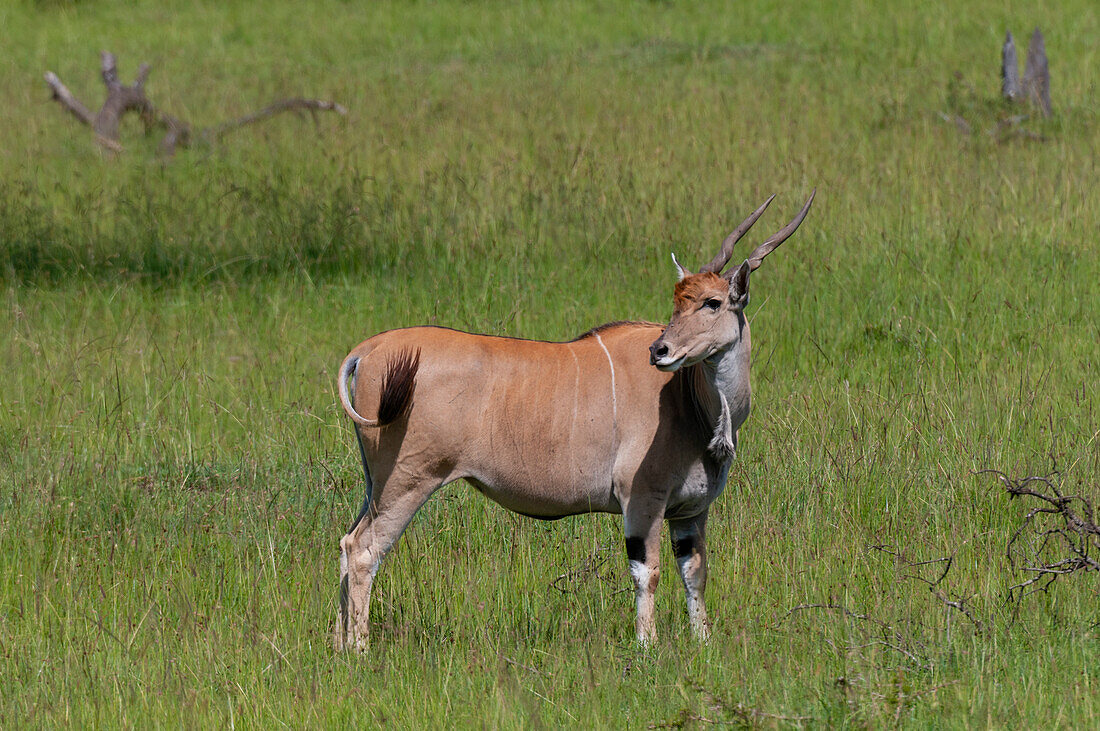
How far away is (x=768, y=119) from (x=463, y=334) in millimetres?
8529

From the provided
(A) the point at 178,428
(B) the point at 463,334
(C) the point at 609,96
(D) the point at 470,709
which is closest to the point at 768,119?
(C) the point at 609,96

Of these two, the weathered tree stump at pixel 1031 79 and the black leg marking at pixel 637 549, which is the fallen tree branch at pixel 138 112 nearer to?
the weathered tree stump at pixel 1031 79

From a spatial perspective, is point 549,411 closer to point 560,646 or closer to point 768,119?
point 560,646

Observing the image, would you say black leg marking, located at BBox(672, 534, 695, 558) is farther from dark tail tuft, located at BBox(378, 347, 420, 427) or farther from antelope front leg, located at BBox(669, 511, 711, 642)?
dark tail tuft, located at BBox(378, 347, 420, 427)

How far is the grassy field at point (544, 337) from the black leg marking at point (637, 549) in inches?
12.2

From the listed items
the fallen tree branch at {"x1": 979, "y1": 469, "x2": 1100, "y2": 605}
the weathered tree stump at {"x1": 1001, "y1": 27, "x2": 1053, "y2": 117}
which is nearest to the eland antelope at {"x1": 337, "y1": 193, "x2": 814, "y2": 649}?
the fallen tree branch at {"x1": 979, "y1": 469, "x2": 1100, "y2": 605}

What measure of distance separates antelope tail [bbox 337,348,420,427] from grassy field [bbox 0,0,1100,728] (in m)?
0.73

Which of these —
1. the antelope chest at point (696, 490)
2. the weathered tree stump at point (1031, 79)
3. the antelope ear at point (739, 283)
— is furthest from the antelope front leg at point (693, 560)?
the weathered tree stump at point (1031, 79)

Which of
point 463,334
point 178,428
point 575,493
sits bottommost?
point 178,428

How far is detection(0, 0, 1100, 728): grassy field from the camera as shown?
4020mm

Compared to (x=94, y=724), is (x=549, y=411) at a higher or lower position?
higher

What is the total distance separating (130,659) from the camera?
13.8 ft

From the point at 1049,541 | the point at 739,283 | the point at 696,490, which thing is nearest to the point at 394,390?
the point at 696,490

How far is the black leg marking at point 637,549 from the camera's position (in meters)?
4.32
